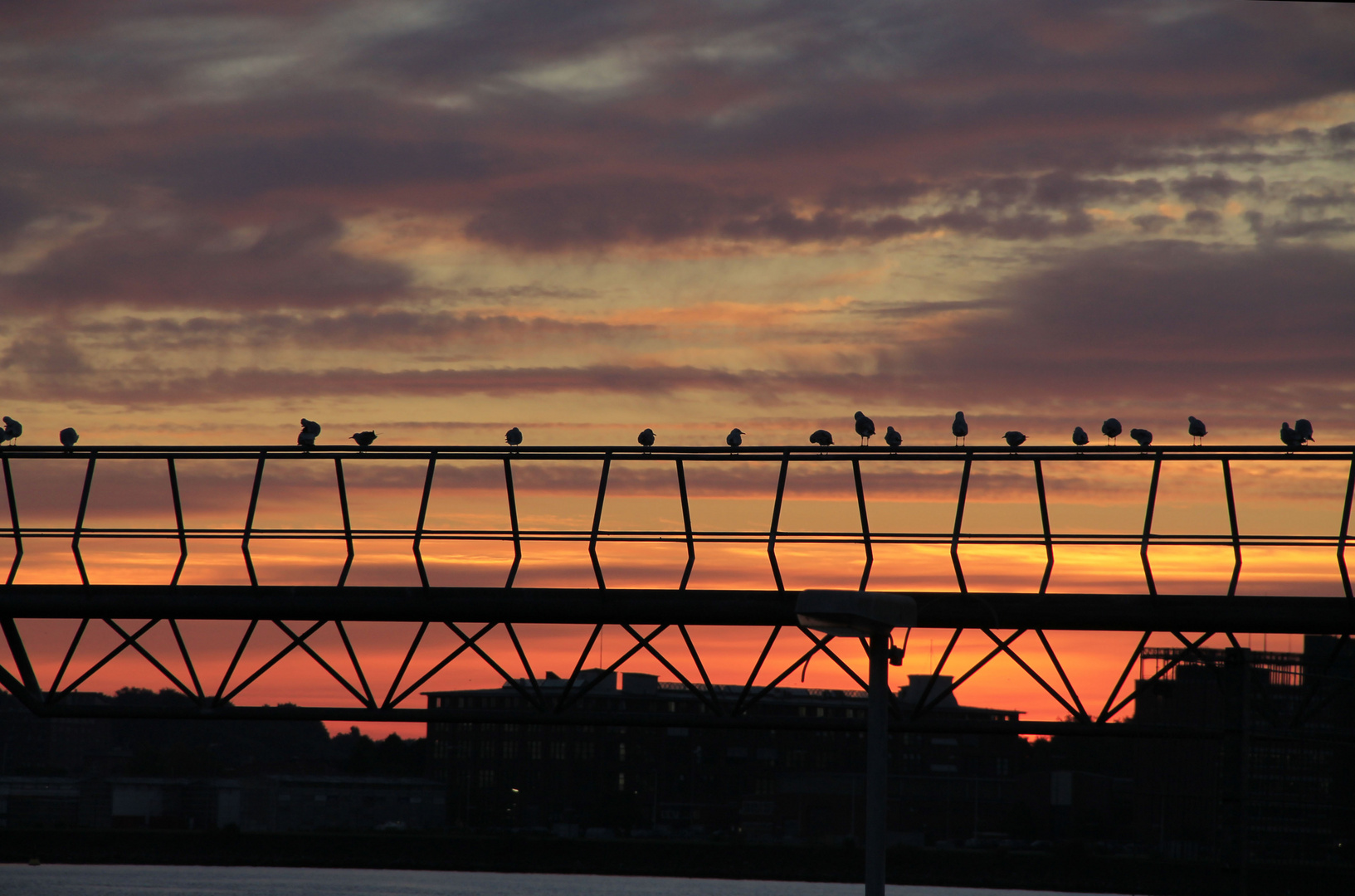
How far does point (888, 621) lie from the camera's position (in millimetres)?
16047

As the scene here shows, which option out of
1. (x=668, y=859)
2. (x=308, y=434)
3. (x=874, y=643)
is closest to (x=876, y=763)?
(x=874, y=643)

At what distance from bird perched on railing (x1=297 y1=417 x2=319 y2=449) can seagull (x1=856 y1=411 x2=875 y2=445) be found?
10.7 m

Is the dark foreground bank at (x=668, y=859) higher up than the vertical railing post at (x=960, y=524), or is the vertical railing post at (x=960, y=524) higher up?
the vertical railing post at (x=960, y=524)

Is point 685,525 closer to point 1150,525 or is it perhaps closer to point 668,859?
point 1150,525

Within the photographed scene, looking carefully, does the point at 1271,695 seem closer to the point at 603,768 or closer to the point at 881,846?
the point at 881,846

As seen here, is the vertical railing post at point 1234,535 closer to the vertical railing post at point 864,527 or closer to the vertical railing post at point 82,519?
the vertical railing post at point 864,527

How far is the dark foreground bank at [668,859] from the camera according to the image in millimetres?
156125

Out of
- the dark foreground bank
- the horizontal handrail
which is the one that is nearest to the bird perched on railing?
the horizontal handrail

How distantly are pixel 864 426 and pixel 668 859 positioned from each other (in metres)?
155

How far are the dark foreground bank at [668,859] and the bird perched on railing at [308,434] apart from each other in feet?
367

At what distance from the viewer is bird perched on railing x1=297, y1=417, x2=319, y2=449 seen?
32.8m

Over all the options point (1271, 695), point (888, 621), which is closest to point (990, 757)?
point (1271, 695)

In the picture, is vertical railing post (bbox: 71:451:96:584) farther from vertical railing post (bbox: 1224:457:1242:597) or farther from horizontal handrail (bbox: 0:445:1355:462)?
vertical railing post (bbox: 1224:457:1242:597)

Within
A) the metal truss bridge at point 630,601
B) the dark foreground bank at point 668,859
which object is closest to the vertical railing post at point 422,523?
the metal truss bridge at point 630,601
